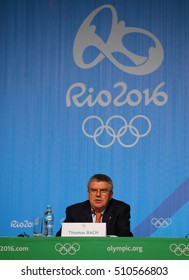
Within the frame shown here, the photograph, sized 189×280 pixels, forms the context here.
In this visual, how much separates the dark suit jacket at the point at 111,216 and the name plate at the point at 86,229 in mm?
697

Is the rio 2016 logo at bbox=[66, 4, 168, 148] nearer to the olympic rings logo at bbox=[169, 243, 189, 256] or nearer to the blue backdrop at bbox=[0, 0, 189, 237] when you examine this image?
the blue backdrop at bbox=[0, 0, 189, 237]

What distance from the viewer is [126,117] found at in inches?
224

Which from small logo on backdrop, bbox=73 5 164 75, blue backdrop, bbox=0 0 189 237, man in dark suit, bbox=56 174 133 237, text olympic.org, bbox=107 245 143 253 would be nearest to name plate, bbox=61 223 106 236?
man in dark suit, bbox=56 174 133 237

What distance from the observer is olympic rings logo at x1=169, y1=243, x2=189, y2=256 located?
223cm

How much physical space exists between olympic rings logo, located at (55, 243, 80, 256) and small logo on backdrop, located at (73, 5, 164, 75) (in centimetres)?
368

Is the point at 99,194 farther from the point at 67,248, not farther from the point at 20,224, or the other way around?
the point at 67,248

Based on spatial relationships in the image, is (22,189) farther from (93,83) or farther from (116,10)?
(116,10)

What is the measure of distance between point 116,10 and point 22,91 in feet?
3.88

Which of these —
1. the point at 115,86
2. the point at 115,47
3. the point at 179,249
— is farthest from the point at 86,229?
the point at 115,47

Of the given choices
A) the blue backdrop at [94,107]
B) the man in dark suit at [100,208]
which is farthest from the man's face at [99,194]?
A: the blue backdrop at [94,107]

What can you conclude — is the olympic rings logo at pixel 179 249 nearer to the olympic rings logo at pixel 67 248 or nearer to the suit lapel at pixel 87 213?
the olympic rings logo at pixel 67 248

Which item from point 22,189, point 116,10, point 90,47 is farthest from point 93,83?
point 22,189

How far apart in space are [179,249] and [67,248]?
41 cm

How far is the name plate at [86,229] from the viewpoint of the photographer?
3.20 meters
